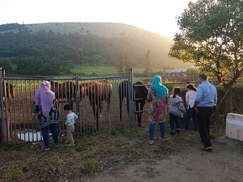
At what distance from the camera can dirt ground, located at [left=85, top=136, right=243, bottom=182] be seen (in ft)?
11.7

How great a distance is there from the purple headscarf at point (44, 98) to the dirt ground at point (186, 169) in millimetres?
2257

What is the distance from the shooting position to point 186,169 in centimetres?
394

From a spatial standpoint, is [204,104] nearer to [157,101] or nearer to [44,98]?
[157,101]

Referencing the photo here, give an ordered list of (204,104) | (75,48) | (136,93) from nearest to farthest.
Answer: (204,104), (136,93), (75,48)

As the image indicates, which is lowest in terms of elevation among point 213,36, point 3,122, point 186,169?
point 186,169

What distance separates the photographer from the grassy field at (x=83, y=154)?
374 centimetres

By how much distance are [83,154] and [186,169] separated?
235 centimetres

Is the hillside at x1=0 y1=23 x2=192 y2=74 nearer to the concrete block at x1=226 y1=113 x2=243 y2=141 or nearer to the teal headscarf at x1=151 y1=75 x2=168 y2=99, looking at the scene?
the teal headscarf at x1=151 y1=75 x2=168 y2=99

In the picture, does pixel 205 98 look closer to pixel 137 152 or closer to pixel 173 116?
pixel 173 116

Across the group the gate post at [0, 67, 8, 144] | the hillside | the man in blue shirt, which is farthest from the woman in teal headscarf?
the hillside

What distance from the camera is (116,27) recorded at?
575ft

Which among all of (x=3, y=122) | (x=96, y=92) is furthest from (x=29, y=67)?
(x=3, y=122)

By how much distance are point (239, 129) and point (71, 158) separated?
465 cm

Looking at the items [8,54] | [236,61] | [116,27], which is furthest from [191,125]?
[116,27]
